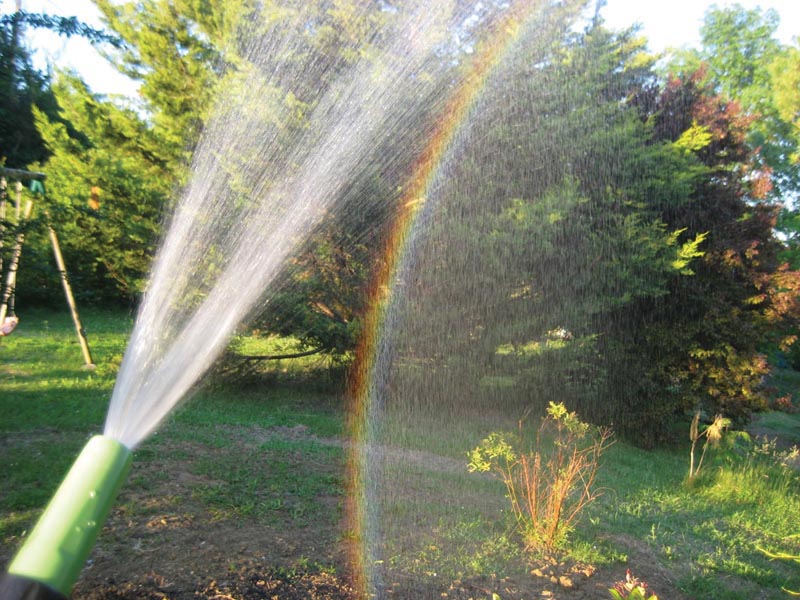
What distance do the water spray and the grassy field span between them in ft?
5.88

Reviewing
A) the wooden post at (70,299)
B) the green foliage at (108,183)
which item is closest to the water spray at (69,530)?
the wooden post at (70,299)

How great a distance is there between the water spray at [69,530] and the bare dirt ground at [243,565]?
170cm

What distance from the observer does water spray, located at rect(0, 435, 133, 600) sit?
1311 mm

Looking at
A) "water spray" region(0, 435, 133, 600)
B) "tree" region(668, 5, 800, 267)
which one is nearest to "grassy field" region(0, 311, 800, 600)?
"water spray" region(0, 435, 133, 600)

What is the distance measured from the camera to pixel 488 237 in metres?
7.96

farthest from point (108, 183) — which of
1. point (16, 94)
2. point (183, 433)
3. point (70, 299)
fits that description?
point (16, 94)

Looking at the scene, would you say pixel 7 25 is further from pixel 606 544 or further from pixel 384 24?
pixel 606 544

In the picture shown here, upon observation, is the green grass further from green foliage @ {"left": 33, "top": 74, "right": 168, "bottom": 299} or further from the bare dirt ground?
green foliage @ {"left": 33, "top": 74, "right": 168, "bottom": 299}

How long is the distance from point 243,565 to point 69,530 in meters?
2.12

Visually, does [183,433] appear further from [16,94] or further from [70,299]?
[16,94]

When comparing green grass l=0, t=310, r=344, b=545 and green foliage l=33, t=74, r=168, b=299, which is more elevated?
green foliage l=33, t=74, r=168, b=299

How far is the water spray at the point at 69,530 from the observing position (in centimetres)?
131

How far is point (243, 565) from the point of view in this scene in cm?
330

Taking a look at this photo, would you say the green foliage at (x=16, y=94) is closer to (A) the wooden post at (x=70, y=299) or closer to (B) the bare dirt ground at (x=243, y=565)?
(A) the wooden post at (x=70, y=299)
